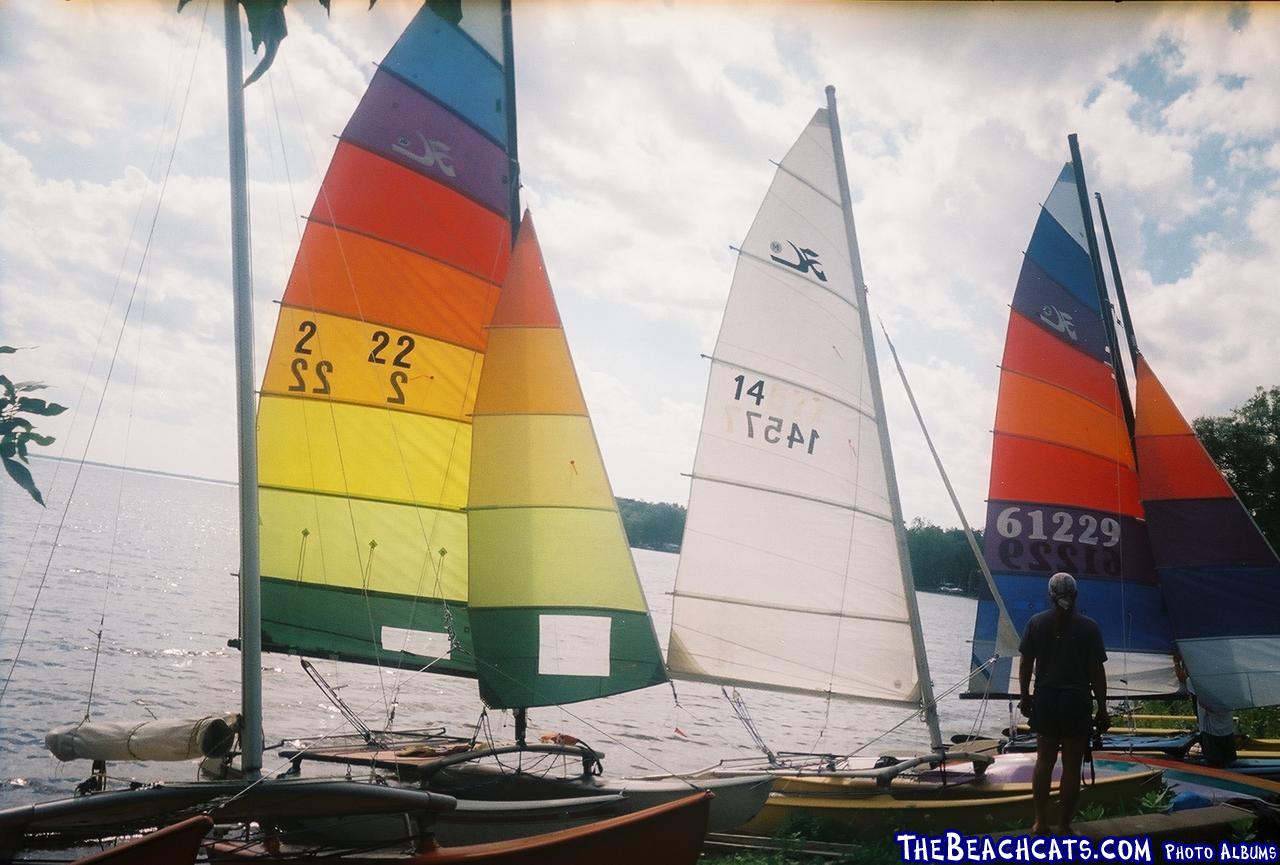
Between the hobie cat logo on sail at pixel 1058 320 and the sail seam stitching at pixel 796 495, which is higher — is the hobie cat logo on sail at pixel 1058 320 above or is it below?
above

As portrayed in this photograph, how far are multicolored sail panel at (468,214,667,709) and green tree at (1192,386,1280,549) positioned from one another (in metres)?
31.9

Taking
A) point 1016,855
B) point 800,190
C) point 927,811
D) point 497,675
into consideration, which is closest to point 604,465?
point 497,675

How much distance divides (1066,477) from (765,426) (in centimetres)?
659

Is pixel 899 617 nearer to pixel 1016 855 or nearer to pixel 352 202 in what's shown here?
pixel 1016 855

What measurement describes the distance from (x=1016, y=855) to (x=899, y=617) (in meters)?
3.93

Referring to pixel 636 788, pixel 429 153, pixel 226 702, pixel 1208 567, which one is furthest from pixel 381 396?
pixel 226 702

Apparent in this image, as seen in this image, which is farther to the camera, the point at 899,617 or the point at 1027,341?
the point at 1027,341

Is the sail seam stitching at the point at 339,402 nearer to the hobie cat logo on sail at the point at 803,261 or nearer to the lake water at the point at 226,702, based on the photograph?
the lake water at the point at 226,702

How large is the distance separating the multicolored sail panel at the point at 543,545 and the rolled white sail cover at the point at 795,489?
81 centimetres

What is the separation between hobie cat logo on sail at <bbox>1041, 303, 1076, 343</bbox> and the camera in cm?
1451

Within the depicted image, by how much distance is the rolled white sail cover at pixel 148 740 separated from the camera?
6.89 m

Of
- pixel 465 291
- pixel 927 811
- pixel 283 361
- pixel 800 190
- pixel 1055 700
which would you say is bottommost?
pixel 927 811

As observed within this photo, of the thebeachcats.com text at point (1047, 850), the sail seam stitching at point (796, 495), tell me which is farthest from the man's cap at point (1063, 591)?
the sail seam stitching at point (796, 495)

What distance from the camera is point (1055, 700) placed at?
636cm
